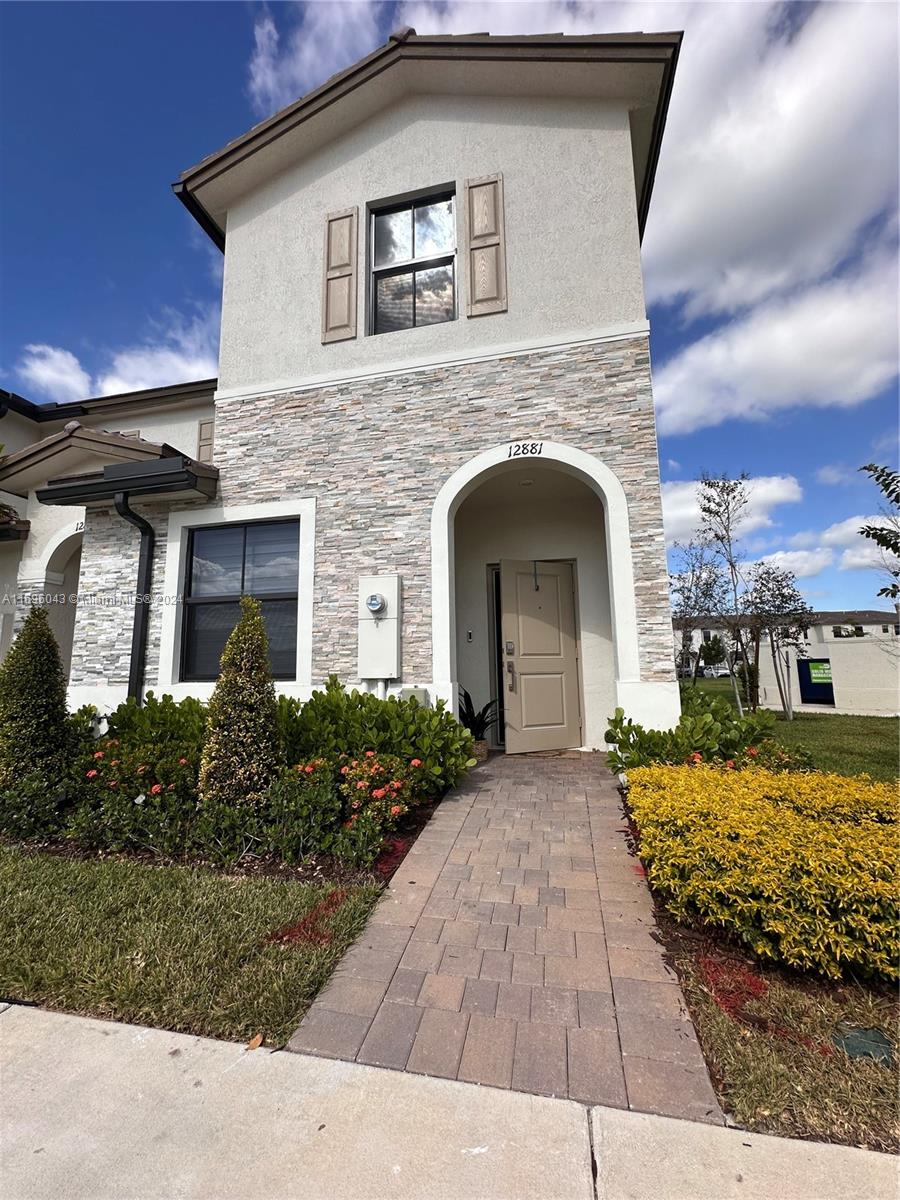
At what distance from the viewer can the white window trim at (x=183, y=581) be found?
652cm

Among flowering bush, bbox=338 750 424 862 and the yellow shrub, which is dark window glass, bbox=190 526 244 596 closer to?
flowering bush, bbox=338 750 424 862

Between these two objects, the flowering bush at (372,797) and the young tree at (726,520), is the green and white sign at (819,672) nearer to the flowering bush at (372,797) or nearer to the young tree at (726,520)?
the young tree at (726,520)

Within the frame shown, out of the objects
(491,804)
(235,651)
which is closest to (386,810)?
(491,804)

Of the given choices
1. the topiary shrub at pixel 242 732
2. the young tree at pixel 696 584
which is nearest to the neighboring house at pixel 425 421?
the topiary shrub at pixel 242 732

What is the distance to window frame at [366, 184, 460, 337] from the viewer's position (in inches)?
277

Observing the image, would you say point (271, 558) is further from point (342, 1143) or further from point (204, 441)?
point (342, 1143)

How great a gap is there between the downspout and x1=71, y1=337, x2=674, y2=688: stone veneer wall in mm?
110

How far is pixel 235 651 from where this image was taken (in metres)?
4.41

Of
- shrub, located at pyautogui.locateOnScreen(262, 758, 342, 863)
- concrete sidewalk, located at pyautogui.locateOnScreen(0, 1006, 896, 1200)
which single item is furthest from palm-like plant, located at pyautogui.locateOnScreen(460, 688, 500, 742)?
concrete sidewalk, located at pyautogui.locateOnScreen(0, 1006, 896, 1200)

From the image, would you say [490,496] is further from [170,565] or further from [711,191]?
[711,191]

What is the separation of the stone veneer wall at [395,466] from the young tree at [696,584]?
733 centimetres

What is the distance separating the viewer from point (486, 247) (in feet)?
22.0

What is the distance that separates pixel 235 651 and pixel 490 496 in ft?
14.7

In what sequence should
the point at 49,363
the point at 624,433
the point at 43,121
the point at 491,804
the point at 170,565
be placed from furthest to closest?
1. the point at 49,363
2. the point at 43,121
3. the point at 170,565
4. the point at 624,433
5. the point at 491,804
